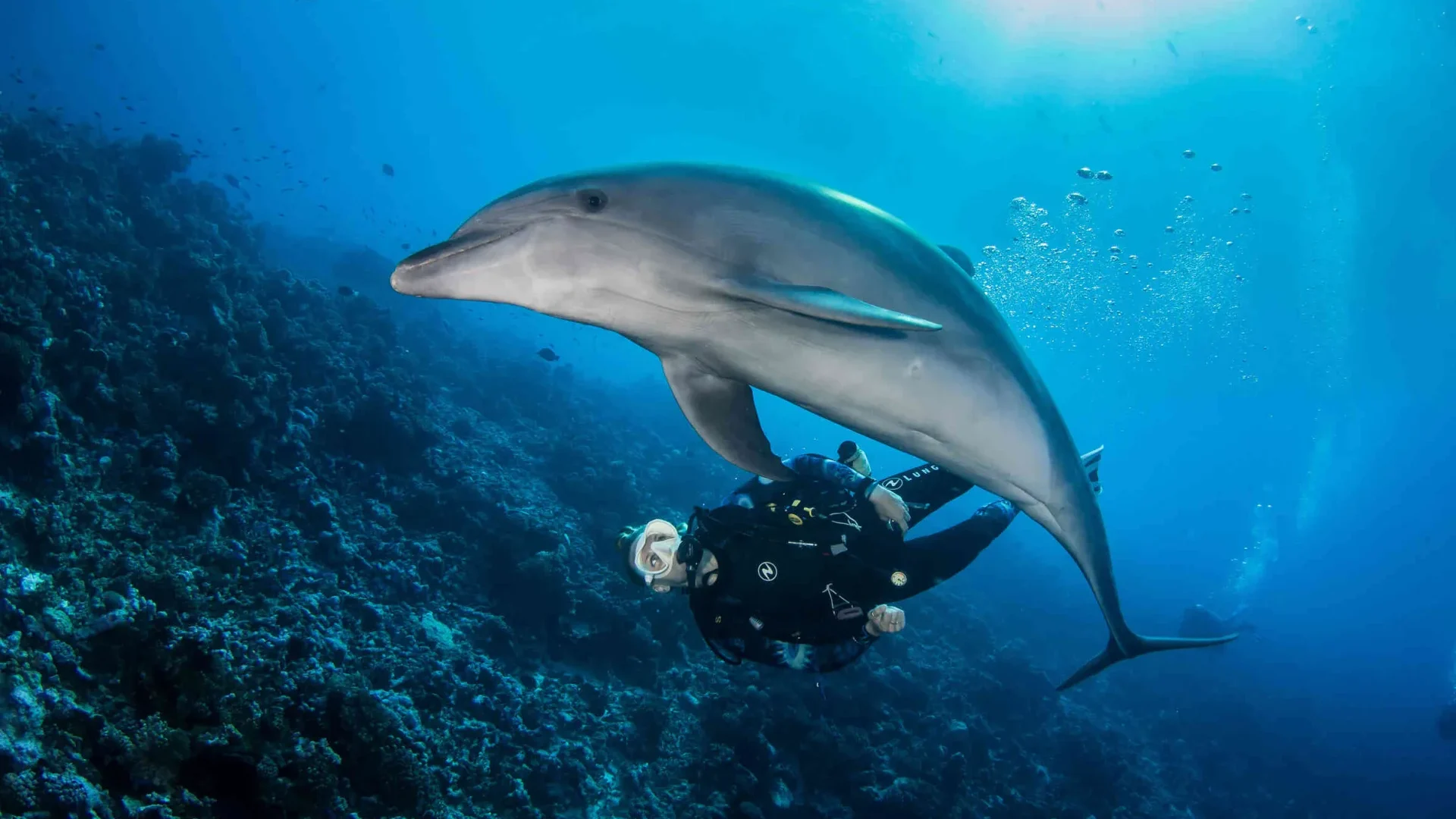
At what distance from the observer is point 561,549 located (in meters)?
9.09

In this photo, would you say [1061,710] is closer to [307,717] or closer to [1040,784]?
[1040,784]

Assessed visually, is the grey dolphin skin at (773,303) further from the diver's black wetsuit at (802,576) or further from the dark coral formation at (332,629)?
the dark coral formation at (332,629)

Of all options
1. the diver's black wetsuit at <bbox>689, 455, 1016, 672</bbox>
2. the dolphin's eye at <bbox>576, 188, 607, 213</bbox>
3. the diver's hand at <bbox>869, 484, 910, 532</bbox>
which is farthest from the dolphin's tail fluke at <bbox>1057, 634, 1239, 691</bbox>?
the dolphin's eye at <bbox>576, 188, 607, 213</bbox>

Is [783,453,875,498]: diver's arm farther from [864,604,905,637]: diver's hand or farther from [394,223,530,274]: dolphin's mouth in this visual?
[394,223,530,274]: dolphin's mouth

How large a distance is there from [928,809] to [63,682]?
7993 millimetres

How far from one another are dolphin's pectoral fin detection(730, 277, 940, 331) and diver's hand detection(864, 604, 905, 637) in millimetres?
1941

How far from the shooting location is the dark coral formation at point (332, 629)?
4219 millimetres

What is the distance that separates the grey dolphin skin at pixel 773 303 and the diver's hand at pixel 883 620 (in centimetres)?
87

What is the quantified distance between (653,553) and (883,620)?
1320 millimetres

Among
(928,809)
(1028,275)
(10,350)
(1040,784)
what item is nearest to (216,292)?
(10,350)

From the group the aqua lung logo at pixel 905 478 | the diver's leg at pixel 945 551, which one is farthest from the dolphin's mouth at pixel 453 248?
the aqua lung logo at pixel 905 478

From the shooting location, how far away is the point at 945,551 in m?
4.01

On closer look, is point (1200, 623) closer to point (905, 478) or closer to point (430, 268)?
point (905, 478)

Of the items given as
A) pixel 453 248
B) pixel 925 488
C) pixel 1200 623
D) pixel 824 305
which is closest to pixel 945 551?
pixel 925 488
